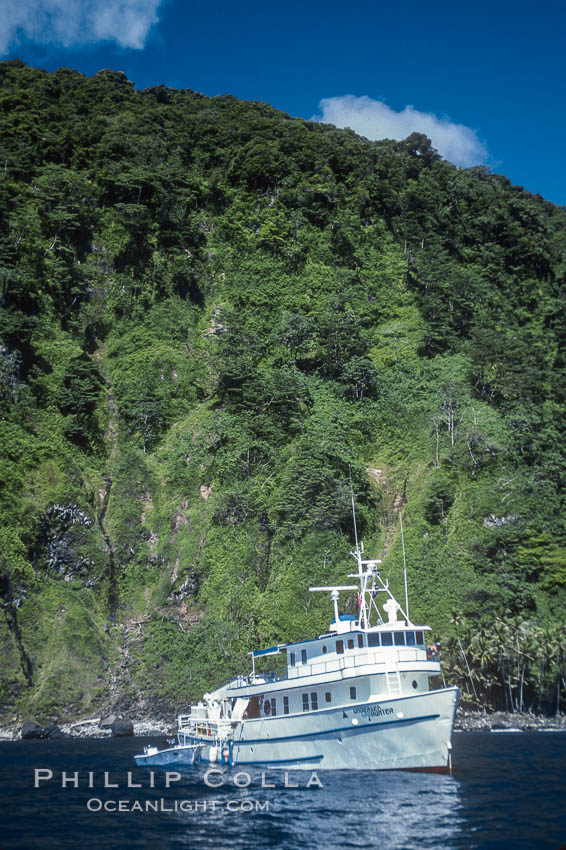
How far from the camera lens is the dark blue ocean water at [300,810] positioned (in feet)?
73.3

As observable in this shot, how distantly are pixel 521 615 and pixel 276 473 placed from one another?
26.5 metres

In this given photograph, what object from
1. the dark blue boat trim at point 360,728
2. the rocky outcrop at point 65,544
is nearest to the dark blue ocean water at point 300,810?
the dark blue boat trim at point 360,728

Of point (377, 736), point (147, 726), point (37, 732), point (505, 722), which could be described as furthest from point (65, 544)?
point (505, 722)

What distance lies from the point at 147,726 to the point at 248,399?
34.2 meters

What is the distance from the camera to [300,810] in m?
26.6

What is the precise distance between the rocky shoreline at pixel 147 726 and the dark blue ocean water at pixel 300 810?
15957 mm

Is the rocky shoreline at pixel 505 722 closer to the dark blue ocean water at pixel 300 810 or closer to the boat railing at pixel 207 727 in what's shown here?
the dark blue ocean water at pixel 300 810

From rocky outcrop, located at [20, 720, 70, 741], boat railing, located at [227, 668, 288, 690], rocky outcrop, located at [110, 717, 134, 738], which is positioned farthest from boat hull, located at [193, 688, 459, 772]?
rocky outcrop, located at [20, 720, 70, 741]

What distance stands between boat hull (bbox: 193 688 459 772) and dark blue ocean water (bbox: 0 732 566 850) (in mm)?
792

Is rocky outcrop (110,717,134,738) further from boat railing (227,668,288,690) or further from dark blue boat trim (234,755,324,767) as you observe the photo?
dark blue boat trim (234,755,324,767)

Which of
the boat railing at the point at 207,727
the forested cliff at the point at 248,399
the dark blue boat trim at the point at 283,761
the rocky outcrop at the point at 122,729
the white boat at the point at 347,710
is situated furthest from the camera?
the forested cliff at the point at 248,399

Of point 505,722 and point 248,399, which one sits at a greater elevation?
point 248,399

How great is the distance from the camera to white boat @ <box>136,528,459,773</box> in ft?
107

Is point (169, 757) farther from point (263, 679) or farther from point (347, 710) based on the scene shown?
point (347, 710)
